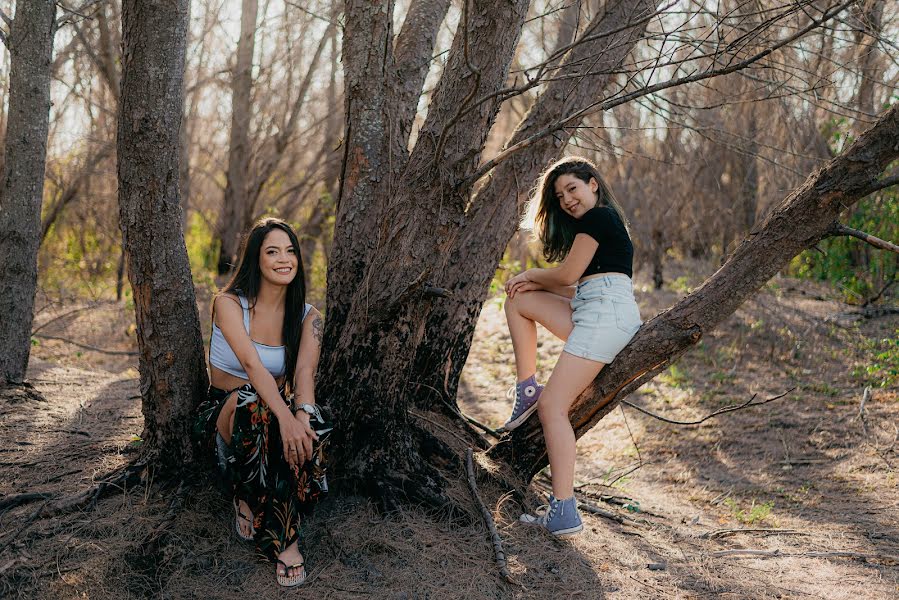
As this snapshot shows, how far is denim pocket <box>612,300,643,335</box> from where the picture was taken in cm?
348

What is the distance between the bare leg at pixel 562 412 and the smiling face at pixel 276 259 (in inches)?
50.4

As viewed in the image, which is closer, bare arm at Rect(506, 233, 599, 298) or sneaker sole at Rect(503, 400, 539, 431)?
bare arm at Rect(506, 233, 599, 298)

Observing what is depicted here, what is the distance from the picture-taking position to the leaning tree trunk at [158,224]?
302 centimetres

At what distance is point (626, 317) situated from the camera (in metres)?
3.50

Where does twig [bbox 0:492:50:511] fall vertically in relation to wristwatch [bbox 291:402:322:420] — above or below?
below

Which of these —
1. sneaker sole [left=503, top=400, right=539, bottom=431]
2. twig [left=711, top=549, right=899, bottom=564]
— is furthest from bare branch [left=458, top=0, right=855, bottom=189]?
twig [left=711, top=549, right=899, bottom=564]

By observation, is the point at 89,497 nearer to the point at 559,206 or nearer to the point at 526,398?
the point at 526,398

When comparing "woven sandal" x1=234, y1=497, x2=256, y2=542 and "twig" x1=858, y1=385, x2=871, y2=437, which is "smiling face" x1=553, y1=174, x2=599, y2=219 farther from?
"twig" x1=858, y1=385, x2=871, y2=437

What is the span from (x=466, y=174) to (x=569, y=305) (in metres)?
0.90

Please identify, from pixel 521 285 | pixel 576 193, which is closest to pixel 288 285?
pixel 521 285

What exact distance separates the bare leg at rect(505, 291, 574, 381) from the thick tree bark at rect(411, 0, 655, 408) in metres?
0.58

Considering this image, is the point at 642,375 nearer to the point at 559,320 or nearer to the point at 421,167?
the point at 559,320

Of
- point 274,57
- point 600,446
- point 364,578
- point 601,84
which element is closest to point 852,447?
point 600,446

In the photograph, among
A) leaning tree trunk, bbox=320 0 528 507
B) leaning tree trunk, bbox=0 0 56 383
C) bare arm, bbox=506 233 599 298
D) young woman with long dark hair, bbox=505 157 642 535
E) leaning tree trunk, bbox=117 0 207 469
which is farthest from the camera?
leaning tree trunk, bbox=0 0 56 383
